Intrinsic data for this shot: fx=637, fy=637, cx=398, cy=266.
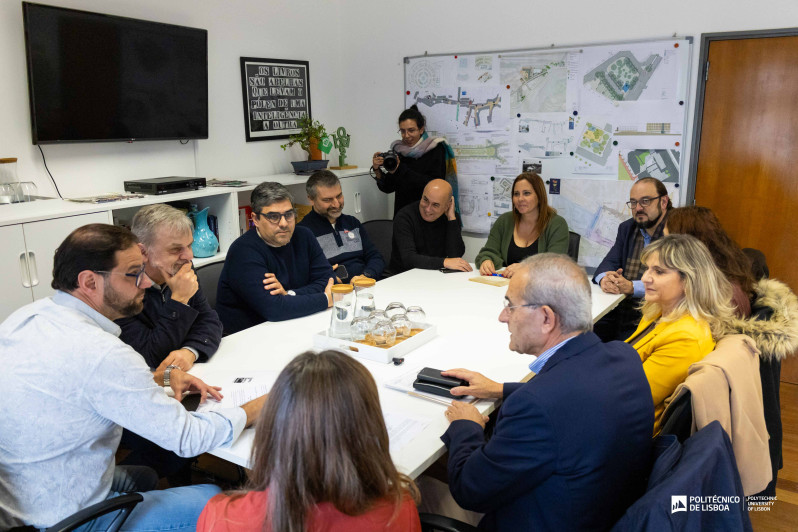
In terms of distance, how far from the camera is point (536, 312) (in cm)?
169

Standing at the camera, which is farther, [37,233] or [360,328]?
[37,233]

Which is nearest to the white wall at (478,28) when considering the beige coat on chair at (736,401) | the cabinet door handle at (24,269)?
the beige coat on chair at (736,401)

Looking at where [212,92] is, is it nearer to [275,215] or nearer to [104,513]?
[275,215]

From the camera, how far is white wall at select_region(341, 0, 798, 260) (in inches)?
155

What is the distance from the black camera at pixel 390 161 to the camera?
477 centimetres

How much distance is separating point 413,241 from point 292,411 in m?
2.90

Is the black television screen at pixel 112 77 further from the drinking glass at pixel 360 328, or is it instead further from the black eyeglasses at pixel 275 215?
the drinking glass at pixel 360 328

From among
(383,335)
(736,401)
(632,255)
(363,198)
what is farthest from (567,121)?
(736,401)

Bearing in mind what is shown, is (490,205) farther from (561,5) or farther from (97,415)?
(97,415)

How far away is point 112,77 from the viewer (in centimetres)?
371

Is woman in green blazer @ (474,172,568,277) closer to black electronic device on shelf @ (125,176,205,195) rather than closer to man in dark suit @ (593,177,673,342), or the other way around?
man in dark suit @ (593,177,673,342)

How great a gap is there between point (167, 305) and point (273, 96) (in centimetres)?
304

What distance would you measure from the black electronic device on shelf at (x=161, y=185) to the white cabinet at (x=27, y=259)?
0.58 m

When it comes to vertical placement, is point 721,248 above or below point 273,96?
below
